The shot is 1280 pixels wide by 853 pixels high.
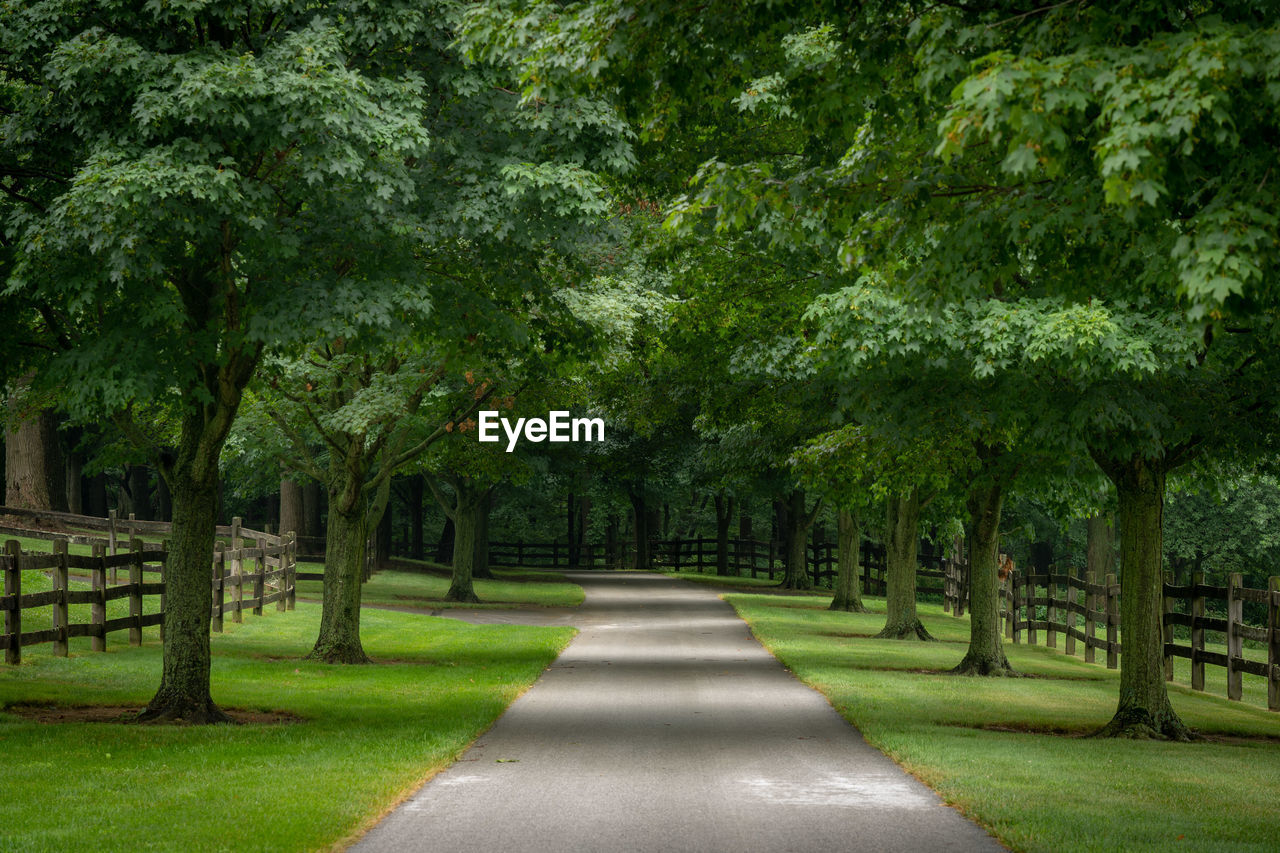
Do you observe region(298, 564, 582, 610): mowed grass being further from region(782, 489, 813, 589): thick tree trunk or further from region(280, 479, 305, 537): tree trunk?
region(782, 489, 813, 589): thick tree trunk

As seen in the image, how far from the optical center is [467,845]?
762 centimetres

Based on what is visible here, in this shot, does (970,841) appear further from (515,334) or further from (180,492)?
(180,492)

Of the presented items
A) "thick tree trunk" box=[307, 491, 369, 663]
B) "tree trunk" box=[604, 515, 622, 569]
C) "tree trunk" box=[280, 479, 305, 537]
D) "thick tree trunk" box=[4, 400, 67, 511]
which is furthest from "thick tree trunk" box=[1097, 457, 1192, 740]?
"tree trunk" box=[604, 515, 622, 569]

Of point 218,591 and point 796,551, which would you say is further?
point 796,551

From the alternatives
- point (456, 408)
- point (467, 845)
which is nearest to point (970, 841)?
point (467, 845)

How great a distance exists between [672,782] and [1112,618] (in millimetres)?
14426

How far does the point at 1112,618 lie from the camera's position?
22062mm

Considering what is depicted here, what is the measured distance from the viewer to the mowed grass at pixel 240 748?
26.2 ft

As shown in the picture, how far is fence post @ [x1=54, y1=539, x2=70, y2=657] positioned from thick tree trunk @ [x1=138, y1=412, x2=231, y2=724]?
4.25 m

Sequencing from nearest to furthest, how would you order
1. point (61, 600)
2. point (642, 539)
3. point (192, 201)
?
point (192, 201) < point (61, 600) < point (642, 539)

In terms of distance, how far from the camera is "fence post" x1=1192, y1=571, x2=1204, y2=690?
58.0ft

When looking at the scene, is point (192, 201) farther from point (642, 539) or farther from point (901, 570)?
point (642, 539)

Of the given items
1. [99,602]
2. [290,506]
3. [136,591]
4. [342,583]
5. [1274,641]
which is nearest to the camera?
[1274,641]

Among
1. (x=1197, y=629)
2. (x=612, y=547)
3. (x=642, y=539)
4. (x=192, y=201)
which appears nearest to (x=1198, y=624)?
(x=1197, y=629)
